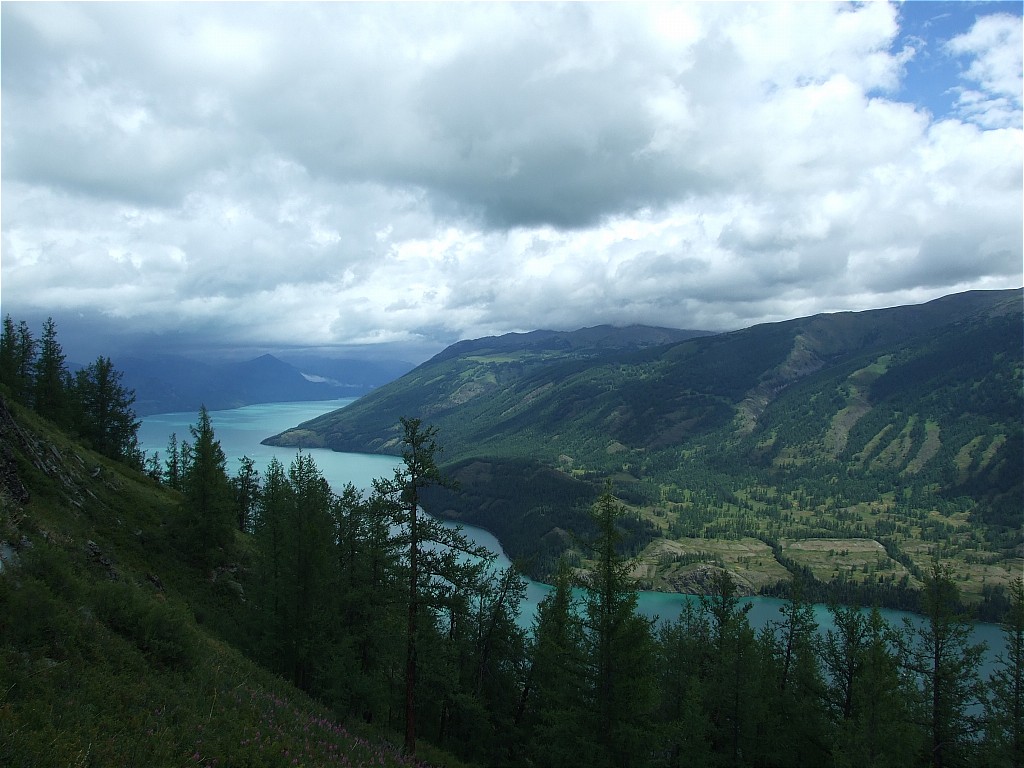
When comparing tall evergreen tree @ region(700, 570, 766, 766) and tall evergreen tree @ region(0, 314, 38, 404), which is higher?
tall evergreen tree @ region(0, 314, 38, 404)

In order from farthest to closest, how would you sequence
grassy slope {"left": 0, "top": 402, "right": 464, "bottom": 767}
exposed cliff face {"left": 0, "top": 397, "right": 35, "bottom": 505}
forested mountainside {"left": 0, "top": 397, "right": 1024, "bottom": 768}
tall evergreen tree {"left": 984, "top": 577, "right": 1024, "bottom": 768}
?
tall evergreen tree {"left": 984, "top": 577, "right": 1024, "bottom": 768} → exposed cliff face {"left": 0, "top": 397, "right": 35, "bottom": 505} → forested mountainside {"left": 0, "top": 397, "right": 1024, "bottom": 768} → grassy slope {"left": 0, "top": 402, "right": 464, "bottom": 767}

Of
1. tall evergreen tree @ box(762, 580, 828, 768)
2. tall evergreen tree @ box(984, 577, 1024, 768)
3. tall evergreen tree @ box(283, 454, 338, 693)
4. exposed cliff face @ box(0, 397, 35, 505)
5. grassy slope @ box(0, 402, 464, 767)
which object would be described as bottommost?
tall evergreen tree @ box(762, 580, 828, 768)

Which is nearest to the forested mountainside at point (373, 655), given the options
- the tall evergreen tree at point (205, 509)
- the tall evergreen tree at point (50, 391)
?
the tall evergreen tree at point (205, 509)

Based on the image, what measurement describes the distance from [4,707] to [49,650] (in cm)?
287

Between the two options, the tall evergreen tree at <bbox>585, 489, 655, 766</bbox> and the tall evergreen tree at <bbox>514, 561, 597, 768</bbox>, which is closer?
the tall evergreen tree at <bbox>585, 489, 655, 766</bbox>

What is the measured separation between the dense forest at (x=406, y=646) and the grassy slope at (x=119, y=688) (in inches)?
2.7

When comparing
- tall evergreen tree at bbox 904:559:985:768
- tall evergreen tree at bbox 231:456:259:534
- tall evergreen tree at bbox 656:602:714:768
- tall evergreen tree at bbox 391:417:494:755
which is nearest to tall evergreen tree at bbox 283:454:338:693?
tall evergreen tree at bbox 391:417:494:755

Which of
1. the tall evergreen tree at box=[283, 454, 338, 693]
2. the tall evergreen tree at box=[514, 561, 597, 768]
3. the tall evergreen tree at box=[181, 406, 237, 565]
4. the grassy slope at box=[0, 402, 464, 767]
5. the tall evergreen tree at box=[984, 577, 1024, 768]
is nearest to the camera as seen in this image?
the grassy slope at box=[0, 402, 464, 767]

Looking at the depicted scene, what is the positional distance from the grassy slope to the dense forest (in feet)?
0.23

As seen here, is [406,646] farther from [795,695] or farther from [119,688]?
[795,695]

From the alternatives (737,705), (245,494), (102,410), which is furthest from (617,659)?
(102,410)

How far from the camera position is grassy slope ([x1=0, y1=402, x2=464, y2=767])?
33.7 feet

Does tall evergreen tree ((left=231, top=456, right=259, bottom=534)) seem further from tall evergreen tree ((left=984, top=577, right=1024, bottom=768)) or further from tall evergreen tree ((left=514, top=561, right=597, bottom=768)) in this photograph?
tall evergreen tree ((left=984, top=577, right=1024, bottom=768))

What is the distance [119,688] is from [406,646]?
11445mm
